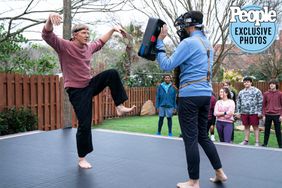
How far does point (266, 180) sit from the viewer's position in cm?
276

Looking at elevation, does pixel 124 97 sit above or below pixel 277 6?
below

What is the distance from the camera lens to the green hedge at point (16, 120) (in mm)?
5621

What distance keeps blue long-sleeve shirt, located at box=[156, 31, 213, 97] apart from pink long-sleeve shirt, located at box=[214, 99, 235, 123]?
2.70m

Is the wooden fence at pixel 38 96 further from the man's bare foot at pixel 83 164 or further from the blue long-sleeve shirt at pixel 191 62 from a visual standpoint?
the blue long-sleeve shirt at pixel 191 62

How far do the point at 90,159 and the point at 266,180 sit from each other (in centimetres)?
166

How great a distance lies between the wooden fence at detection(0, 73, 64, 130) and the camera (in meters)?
6.17

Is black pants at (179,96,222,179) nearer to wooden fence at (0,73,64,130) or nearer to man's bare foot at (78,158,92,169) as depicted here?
man's bare foot at (78,158,92,169)

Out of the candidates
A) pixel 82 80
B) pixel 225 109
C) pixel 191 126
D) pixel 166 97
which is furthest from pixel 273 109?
pixel 82 80

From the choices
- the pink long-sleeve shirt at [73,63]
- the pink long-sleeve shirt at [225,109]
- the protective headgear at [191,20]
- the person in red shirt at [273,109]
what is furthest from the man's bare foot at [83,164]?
the person in red shirt at [273,109]

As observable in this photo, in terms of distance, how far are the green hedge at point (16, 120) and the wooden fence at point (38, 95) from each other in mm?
277

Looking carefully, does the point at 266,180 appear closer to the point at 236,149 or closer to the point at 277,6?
the point at 236,149

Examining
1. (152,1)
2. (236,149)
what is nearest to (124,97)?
(236,149)

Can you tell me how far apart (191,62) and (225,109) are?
9.42ft

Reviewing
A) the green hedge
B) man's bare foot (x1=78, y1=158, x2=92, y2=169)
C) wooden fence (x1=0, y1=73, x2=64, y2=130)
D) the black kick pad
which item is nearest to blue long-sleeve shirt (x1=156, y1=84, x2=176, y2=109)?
wooden fence (x1=0, y1=73, x2=64, y2=130)
